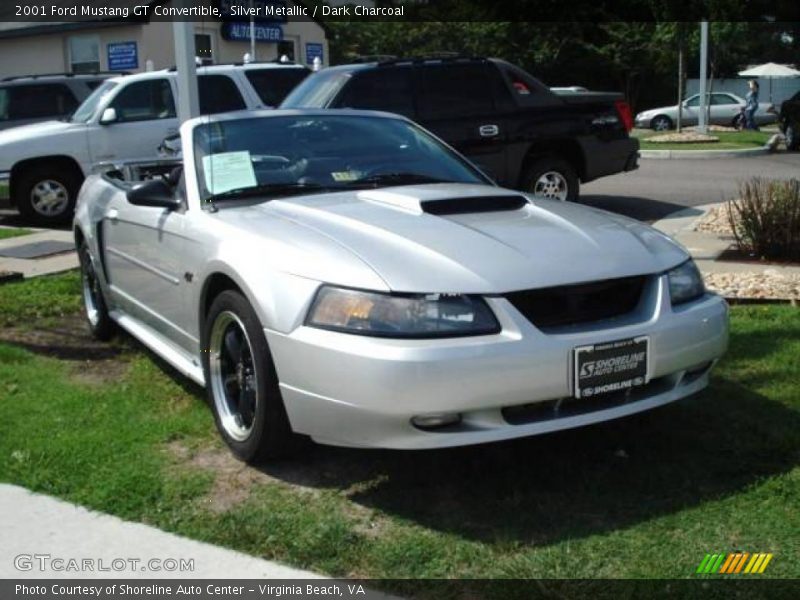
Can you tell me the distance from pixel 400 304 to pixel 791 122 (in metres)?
20.3

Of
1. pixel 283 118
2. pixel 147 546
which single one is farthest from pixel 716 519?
pixel 283 118

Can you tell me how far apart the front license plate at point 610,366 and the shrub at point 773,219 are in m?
4.54

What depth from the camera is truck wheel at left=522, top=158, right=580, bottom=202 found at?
36.1 ft

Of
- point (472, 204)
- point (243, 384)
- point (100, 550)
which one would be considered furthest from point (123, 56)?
point (100, 550)

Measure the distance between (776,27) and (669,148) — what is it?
30362mm

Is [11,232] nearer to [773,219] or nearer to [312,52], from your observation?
[773,219]

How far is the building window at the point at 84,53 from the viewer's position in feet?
88.7

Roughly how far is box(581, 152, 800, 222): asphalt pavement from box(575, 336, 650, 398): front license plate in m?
7.83

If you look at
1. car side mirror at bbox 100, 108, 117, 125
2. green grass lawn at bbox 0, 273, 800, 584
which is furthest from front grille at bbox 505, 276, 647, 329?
car side mirror at bbox 100, 108, 117, 125

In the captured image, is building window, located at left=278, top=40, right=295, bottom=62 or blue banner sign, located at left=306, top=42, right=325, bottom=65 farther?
blue banner sign, located at left=306, top=42, right=325, bottom=65

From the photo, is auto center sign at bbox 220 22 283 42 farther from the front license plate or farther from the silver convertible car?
the front license plate

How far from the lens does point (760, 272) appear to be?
7.63 m

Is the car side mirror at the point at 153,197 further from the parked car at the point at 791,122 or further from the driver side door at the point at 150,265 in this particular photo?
the parked car at the point at 791,122

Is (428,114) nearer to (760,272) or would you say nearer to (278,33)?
(760,272)
